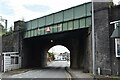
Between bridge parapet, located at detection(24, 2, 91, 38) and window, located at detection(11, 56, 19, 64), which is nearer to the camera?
bridge parapet, located at detection(24, 2, 91, 38)

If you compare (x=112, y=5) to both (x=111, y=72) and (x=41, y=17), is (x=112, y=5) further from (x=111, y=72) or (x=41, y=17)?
(x=41, y=17)

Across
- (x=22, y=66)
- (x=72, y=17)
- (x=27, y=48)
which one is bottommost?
(x=22, y=66)

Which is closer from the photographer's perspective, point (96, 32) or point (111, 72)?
point (111, 72)

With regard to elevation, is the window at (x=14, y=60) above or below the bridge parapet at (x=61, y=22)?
below

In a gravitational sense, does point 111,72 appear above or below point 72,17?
below

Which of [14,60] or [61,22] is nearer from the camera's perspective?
[61,22]

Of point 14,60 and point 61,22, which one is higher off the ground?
point 61,22

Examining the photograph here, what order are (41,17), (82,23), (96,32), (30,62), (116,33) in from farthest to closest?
(30,62), (41,17), (82,23), (96,32), (116,33)

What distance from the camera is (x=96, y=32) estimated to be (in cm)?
2939

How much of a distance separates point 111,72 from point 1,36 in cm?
2875

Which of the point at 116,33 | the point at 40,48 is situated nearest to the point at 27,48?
the point at 40,48

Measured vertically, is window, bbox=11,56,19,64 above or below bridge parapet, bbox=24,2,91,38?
below

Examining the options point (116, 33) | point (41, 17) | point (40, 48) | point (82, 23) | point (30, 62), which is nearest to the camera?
point (116, 33)

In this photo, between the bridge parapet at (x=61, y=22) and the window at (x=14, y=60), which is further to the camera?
the window at (x=14, y=60)
